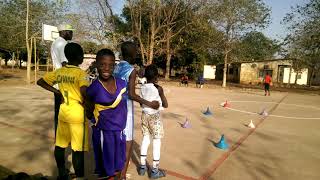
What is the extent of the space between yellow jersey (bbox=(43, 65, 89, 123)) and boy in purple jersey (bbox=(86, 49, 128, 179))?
23cm

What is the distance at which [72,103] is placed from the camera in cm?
384

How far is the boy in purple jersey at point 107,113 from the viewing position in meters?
3.51

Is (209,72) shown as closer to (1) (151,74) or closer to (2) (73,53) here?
(1) (151,74)

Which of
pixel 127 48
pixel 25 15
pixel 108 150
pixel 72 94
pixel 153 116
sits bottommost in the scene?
pixel 108 150

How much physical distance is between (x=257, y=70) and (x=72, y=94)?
44289mm

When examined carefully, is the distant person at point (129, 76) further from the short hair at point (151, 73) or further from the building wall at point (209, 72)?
the building wall at point (209, 72)

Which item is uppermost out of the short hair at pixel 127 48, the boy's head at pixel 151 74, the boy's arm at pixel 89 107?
the short hair at pixel 127 48

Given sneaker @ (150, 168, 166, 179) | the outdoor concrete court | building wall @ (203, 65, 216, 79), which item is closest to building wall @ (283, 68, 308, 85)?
building wall @ (203, 65, 216, 79)

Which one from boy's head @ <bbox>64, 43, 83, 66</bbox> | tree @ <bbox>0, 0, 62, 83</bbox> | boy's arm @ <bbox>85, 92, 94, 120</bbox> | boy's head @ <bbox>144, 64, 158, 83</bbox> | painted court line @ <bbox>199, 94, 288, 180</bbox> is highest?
tree @ <bbox>0, 0, 62, 83</bbox>

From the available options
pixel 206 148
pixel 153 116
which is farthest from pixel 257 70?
pixel 153 116

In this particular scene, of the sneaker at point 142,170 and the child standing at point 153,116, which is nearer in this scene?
the child standing at point 153,116

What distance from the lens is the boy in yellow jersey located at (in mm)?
3820

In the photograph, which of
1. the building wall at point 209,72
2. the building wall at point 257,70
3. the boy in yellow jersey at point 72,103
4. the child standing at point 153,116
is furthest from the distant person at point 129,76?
the building wall at point 209,72

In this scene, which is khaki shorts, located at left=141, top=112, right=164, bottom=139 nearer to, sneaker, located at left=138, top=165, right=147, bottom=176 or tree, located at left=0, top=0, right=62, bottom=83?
sneaker, located at left=138, top=165, right=147, bottom=176
